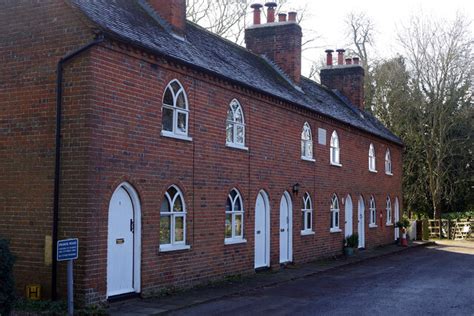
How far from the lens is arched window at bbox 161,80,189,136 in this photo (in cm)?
1396

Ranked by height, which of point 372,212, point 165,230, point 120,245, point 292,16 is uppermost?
point 292,16

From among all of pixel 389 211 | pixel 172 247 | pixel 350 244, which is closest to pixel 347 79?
pixel 389 211

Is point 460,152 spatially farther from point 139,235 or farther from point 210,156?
Answer: point 139,235

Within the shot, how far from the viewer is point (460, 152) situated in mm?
39156

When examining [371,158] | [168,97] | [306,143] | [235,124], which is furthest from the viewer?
[371,158]

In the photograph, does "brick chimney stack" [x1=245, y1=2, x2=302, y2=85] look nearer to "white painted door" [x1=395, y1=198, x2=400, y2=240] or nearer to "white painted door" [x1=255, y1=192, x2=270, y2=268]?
"white painted door" [x1=255, y1=192, x2=270, y2=268]

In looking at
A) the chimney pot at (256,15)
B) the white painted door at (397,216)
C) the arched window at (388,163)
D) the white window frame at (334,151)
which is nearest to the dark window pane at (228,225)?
the white window frame at (334,151)

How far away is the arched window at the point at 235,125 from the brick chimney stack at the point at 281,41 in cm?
710

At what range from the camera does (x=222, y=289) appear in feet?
47.9

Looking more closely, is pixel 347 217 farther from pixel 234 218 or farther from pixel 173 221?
pixel 173 221

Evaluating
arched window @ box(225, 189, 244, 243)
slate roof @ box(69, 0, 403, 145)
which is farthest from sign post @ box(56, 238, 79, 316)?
arched window @ box(225, 189, 244, 243)

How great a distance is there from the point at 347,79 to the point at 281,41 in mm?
9527

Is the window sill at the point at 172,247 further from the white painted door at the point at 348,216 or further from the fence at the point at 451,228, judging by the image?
the fence at the point at 451,228

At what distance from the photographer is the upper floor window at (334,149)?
2403cm
